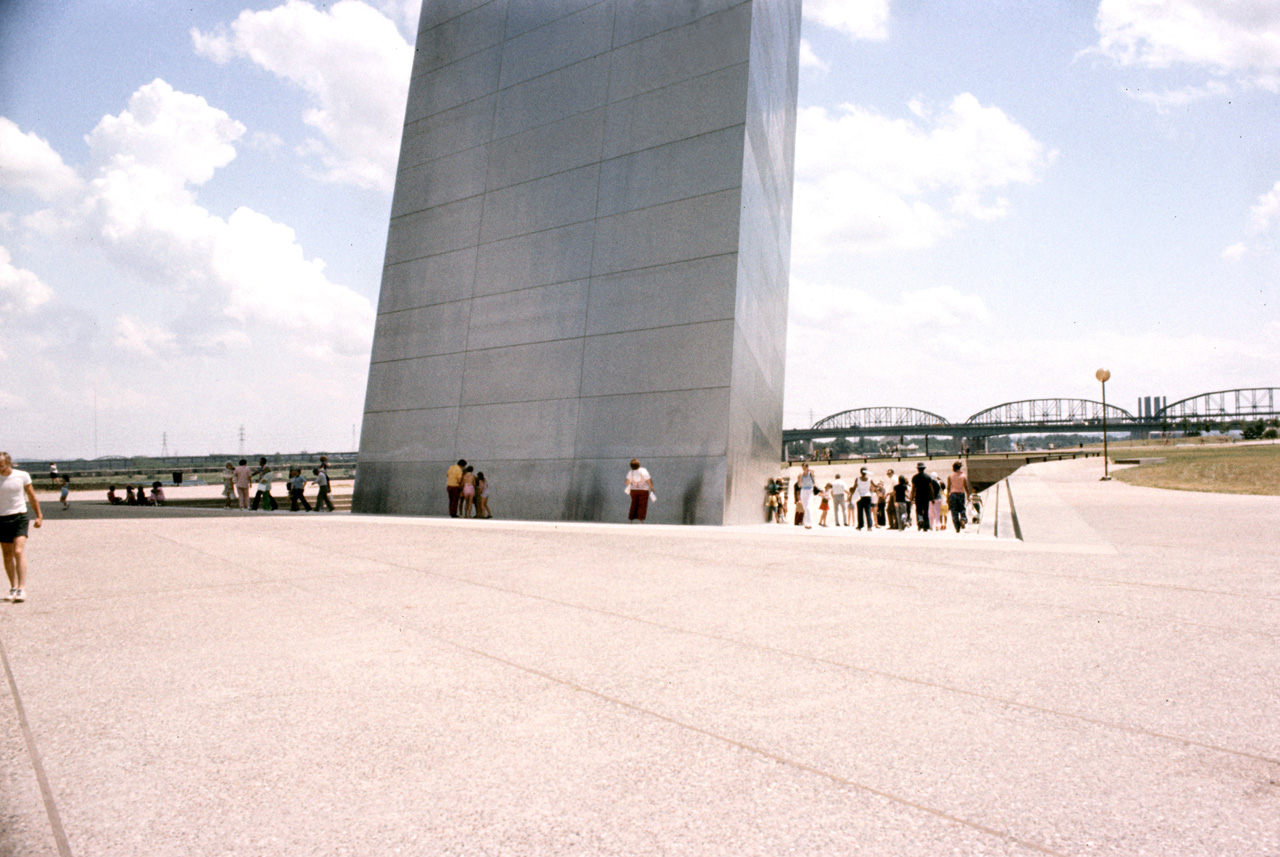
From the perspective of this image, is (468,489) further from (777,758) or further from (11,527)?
(777,758)

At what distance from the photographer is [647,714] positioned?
3.76 meters

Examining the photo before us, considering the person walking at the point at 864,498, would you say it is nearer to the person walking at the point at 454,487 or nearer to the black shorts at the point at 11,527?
the person walking at the point at 454,487

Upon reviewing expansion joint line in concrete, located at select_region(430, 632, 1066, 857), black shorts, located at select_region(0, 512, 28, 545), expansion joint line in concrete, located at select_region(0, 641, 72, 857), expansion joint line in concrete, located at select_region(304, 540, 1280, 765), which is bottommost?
expansion joint line in concrete, located at select_region(0, 641, 72, 857)

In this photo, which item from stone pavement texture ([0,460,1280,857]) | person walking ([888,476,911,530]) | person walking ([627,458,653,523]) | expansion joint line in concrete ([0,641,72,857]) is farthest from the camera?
person walking ([888,476,911,530])

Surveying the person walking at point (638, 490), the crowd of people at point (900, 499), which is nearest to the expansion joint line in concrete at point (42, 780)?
the person walking at point (638, 490)

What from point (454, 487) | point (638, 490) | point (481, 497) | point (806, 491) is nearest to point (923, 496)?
point (806, 491)

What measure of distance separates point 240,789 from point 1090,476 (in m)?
43.8

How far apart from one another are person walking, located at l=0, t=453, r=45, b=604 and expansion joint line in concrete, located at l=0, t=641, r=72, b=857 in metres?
3.65

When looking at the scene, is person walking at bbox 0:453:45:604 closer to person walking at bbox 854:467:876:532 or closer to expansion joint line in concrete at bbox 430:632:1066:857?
expansion joint line in concrete at bbox 430:632:1066:857

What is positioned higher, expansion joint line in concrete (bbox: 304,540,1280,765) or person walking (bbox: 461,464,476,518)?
person walking (bbox: 461,464,476,518)

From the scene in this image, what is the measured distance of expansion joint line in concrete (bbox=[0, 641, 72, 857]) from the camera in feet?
8.23

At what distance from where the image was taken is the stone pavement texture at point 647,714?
2.62m

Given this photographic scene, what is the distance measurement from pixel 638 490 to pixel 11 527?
35.9 feet

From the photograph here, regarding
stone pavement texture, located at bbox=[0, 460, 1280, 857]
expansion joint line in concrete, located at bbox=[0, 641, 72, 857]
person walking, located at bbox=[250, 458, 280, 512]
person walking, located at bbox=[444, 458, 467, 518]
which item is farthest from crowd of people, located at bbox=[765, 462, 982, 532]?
person walking, located at bbox=[250, 458, 280, 512]
